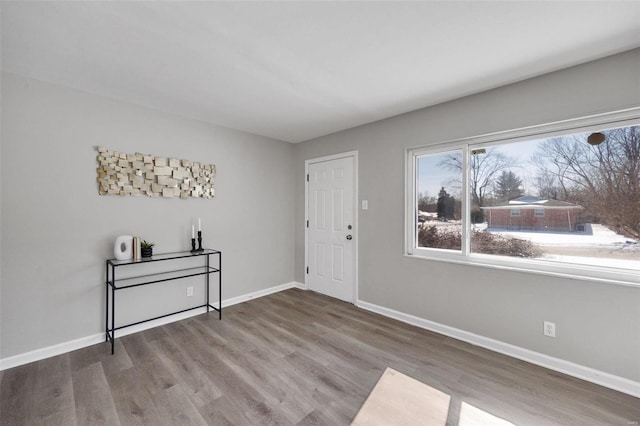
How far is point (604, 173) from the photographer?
207 centimetres

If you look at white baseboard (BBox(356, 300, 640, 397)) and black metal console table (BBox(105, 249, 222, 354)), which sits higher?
black metal console table (BBox(105, 249, 222, 354))

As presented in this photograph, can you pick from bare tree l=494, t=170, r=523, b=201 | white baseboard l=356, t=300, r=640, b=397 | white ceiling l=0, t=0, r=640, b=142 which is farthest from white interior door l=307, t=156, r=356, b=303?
bare tree l=494, t=170, r=523, b=201

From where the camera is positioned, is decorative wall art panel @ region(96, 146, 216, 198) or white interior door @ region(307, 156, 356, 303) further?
white interior door @ region(307, 156, 356, 303)

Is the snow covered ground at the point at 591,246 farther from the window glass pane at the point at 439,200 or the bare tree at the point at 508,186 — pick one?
the window glass pane at the point at 439,200

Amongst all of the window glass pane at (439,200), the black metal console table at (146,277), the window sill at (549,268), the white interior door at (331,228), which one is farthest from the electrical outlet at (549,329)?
the black metal console table at (146,277)

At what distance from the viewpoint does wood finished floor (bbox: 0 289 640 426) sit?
1.70 metres

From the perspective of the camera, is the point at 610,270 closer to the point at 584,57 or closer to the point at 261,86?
the point at 584,57

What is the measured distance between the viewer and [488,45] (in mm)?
1862

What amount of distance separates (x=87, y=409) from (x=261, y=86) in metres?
2.75

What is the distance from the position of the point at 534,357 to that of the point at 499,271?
74 centimetres

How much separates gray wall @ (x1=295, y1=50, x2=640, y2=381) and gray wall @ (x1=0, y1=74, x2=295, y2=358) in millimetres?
2124

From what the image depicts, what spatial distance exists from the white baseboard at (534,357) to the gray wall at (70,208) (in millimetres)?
2766

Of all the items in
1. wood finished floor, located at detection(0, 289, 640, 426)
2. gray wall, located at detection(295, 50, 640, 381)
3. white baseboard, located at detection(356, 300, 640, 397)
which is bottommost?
wood finished floor, located at detection(0, 289, 640, 426)

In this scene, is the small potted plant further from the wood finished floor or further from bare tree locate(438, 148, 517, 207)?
bare tree locate(438, 148, 517, 207)
